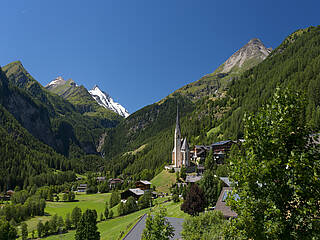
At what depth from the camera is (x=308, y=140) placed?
10.2 meters

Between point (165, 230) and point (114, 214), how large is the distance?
2447 inches

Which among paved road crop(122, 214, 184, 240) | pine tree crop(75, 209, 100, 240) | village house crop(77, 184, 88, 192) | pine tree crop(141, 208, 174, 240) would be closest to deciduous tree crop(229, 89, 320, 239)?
pine tree crop(141, 208, 174, 240)

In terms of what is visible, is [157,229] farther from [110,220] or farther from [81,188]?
[81,188]

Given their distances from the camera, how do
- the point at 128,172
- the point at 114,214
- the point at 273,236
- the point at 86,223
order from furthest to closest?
the point at 128,172
the point at 114,214
the point at 86,223
the point at 273,236

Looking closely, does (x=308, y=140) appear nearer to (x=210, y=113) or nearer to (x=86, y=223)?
(x=86, y=223)

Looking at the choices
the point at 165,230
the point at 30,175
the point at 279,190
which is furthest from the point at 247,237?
the point at 30,175

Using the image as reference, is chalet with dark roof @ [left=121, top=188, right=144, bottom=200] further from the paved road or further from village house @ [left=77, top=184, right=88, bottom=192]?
village house @ [left=77, top=184, right=88, bottom=192]

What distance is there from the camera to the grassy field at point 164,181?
9871 cm

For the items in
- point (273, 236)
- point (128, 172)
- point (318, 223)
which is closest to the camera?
point (318, 223)

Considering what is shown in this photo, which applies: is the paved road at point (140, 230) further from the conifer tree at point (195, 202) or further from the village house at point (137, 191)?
the village house at point (137, 191)

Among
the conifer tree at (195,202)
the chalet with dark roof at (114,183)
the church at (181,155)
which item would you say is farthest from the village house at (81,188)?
the conifer tree at (195,202)

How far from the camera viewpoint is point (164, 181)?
107688 mm

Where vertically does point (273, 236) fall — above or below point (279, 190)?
below

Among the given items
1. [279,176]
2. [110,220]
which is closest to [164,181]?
[110,220]
